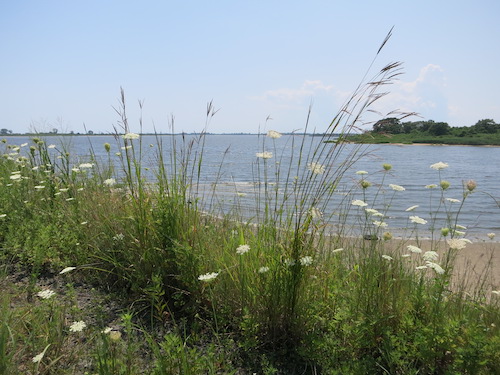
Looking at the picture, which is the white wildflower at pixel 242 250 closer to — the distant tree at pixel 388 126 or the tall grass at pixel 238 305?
the tall grass at pixel 238 305

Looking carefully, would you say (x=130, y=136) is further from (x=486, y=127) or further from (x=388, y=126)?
(x=486, y=127)

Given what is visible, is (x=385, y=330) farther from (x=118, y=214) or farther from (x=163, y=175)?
(x=118, y=214)

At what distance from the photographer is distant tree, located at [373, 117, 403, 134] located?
227cm

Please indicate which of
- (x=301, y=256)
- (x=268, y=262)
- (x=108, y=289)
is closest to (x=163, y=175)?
(x=108, y=289)

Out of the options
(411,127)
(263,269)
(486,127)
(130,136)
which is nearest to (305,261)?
(263,269)

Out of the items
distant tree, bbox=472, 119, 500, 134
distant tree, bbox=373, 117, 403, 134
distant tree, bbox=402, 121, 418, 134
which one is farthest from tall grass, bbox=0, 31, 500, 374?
distant tree, bbox=472, 119, 500, 134

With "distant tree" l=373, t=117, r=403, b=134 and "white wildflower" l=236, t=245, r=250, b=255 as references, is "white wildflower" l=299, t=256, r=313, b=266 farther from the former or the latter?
"distant tree" l=373, t=117, r=403, b=134

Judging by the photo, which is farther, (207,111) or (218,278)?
(207,111)

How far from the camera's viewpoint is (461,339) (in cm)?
188

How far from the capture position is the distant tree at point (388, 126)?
2.27 metres

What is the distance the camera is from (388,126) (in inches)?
92.0

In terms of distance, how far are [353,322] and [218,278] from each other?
0.92 metres

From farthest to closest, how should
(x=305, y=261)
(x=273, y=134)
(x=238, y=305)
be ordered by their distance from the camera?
(x=273, y=134) < (x=238, y=305) < (x=305, y=261)

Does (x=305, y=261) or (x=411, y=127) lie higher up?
(x=411, y=127)
